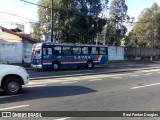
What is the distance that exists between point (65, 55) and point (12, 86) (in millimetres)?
17979

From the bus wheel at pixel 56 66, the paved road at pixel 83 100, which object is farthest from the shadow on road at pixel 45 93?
the bus wheel at pixel 56 66

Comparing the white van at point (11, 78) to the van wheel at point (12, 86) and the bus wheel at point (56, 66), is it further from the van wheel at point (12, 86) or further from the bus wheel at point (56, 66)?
the bus wheel at point (56, 66)

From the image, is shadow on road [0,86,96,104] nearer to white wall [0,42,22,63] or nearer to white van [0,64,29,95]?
white van [0,64,29,95]

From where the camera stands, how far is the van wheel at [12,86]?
12031 mm

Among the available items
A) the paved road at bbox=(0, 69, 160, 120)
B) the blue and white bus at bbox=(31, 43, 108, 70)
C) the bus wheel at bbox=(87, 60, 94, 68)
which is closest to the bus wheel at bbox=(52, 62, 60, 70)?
the blue and white bus at bbox=(31, 43, 108, 70)

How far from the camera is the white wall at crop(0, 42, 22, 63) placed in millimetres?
33250

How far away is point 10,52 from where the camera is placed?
33.9 metres

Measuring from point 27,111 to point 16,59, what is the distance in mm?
26129

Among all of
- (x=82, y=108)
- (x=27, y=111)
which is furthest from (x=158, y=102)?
(x=27, y=111)

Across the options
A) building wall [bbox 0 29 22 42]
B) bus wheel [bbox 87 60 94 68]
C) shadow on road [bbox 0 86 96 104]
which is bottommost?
shadow on road [bbox 0 86 96 104]

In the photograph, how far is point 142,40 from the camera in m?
72.0

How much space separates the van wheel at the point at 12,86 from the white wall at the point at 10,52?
21.6 metres

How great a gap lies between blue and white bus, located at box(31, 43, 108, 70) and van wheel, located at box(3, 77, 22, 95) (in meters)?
15.8

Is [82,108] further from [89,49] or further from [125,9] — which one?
[125,9]
